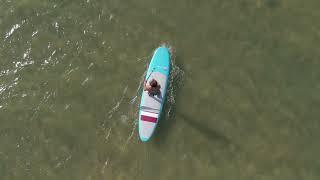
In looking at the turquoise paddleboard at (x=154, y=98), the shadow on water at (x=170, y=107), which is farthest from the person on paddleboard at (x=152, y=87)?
the shadow on water at (x=170, y=107)

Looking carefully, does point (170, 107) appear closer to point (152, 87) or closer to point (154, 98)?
point (154, 98)

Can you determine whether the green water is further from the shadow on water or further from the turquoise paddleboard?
the turquoise paddleboard

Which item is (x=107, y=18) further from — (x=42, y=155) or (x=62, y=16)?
(x=42, y=155)

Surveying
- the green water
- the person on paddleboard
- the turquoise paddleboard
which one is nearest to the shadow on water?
the green water

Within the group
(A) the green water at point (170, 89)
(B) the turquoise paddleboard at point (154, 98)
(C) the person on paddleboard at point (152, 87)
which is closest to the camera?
(C) the person on paddleboard at point (152, 87)

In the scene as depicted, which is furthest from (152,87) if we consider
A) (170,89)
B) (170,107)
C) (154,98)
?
(170,107)

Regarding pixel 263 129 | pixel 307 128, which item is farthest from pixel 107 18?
pixel 307 128

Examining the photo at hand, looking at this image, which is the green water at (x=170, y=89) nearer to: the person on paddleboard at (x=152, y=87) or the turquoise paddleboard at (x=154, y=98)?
the turquoise paddleboard at (x=154, y=98)
